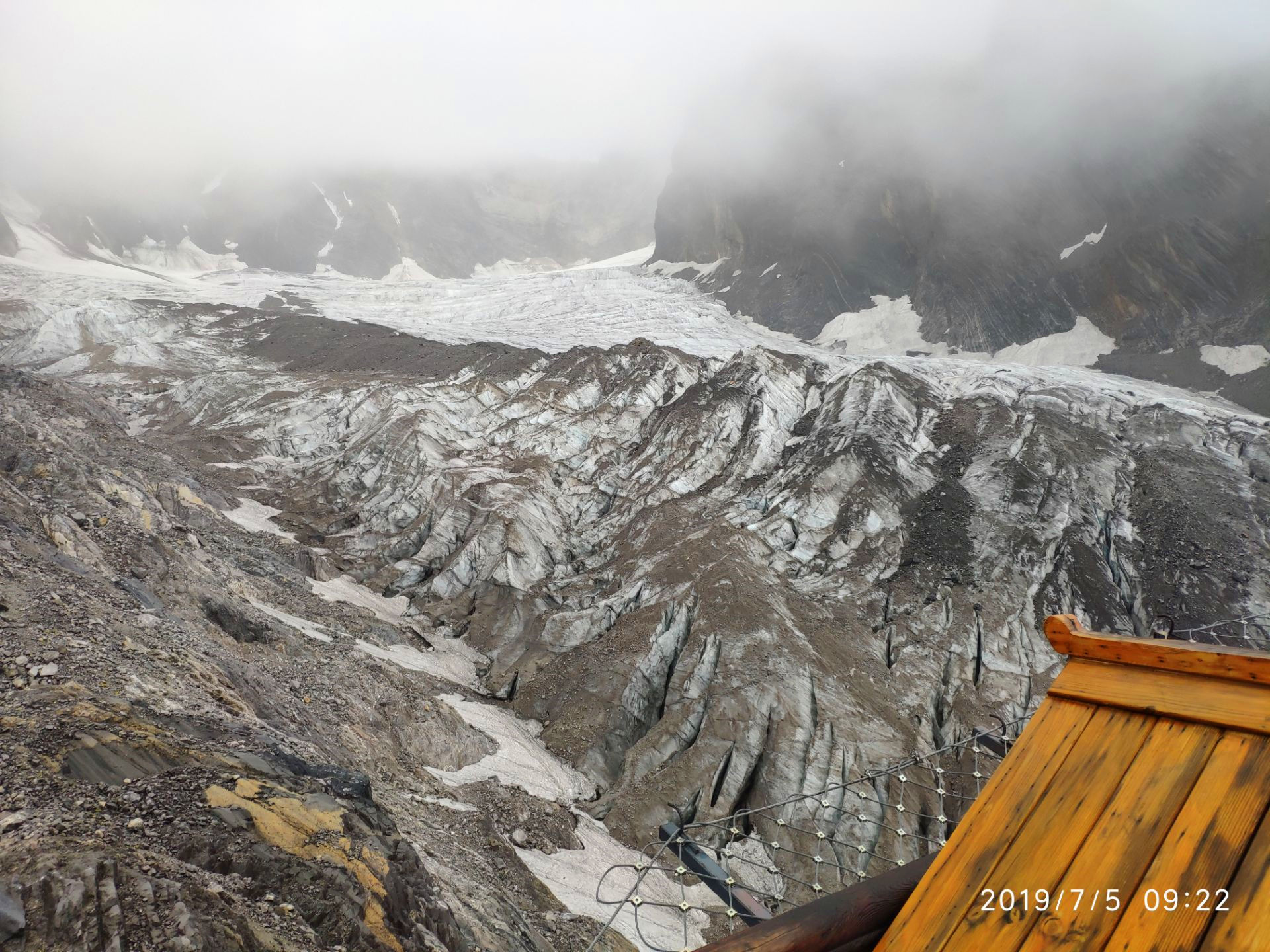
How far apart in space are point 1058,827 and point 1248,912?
63 centimetres

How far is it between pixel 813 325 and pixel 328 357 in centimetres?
4651

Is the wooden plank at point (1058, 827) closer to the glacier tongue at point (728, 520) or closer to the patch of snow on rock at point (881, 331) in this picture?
the glacier tongue at point (728, 520)

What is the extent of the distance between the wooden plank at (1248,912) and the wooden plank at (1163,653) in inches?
24.6

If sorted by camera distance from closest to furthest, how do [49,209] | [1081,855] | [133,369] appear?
1. [1081,855]
2. [133,369]
3. [49,209]

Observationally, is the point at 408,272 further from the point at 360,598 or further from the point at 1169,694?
the point at 1169,694

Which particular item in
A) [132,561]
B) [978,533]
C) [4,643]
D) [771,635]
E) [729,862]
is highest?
[4,643]

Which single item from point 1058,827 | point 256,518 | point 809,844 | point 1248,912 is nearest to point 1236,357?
point 809,844

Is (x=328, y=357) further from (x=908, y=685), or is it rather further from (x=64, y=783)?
(x=64, y=783)

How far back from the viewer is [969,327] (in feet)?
193

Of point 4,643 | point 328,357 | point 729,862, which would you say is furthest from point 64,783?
point 328,357

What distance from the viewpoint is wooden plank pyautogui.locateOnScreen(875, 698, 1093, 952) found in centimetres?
249

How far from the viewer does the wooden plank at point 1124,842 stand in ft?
7.20

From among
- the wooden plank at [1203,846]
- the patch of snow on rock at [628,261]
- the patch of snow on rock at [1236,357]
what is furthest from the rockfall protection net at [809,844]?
the patch of snow on rock at [628,261]

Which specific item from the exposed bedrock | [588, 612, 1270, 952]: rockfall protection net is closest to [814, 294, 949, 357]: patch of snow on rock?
the exposed bedrock
